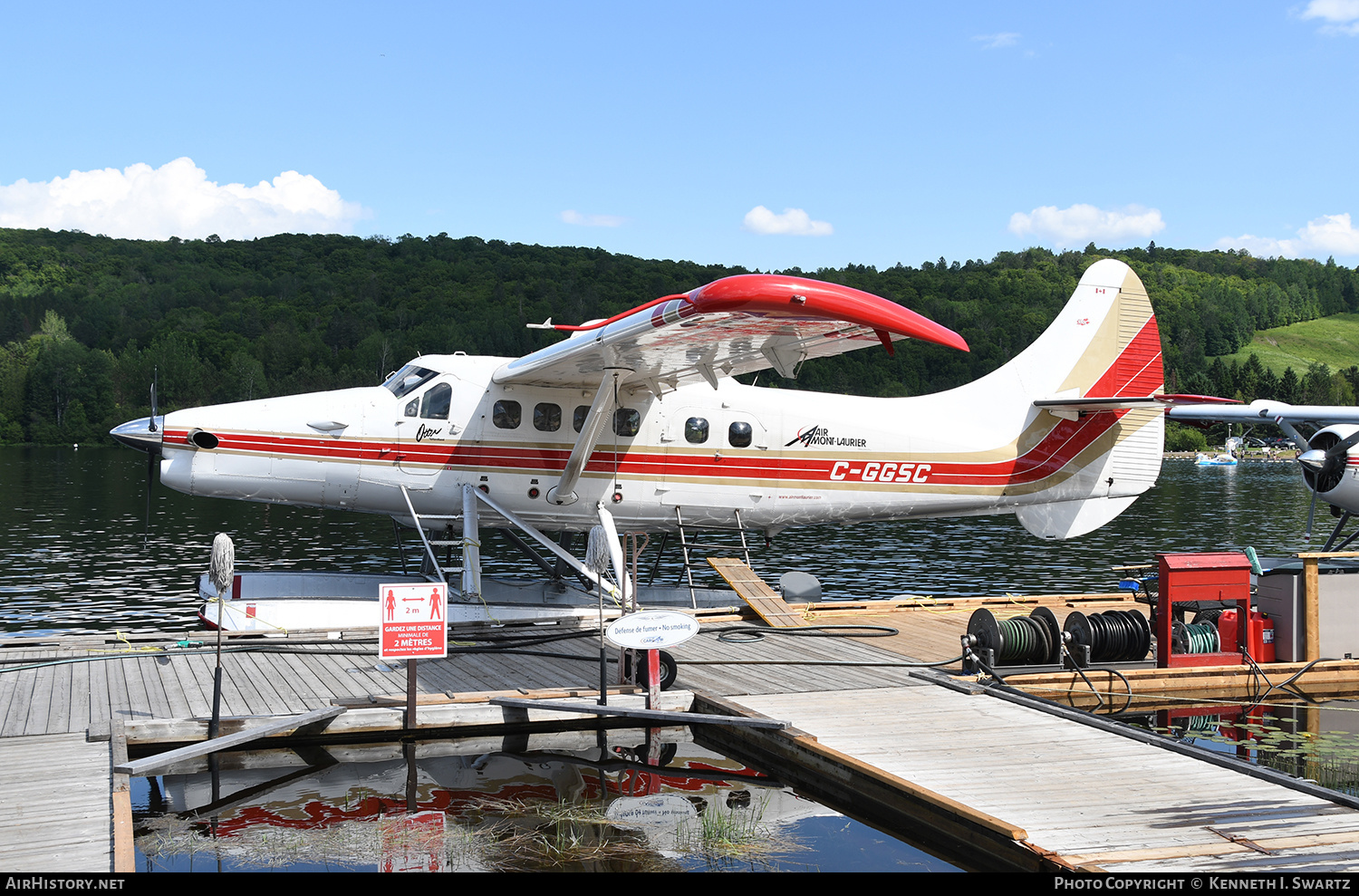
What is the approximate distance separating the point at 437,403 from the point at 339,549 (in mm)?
15965

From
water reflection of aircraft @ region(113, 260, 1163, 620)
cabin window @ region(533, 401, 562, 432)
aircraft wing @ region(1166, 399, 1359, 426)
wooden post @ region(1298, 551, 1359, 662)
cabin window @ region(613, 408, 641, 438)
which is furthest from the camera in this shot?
aircraft wing @ region(1166, 399, 1359, 426)

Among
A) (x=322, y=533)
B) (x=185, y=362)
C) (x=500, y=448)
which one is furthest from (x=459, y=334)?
(x=500, y=448)

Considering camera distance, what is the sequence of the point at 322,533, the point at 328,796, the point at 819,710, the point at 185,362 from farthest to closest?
the point at 185,362
the point at 322,533
the point at 819,710
the point at 328,796

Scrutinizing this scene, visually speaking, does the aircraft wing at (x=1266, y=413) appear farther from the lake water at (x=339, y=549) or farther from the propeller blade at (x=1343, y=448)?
the lake water at (x=339, y=549)

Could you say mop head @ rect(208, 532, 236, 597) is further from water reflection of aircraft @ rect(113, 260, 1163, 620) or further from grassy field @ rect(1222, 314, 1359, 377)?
grassy field @ rect(1222, 314, 1359, 377)

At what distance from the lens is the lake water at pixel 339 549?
19484mm

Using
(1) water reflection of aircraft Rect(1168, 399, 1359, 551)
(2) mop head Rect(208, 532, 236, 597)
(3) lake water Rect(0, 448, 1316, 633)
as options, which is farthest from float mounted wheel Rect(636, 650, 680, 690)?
(3) lake water Rect(0, 448, 1316, 633)

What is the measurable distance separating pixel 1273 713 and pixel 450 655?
776cm

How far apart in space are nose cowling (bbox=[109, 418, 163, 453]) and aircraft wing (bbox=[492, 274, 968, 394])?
362 centimetres

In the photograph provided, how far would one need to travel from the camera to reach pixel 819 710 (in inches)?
324

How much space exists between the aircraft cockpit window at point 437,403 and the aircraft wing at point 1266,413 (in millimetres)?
9158

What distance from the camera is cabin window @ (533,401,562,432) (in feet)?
40.3

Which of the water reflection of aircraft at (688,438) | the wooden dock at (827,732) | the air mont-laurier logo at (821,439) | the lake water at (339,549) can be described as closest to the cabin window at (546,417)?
the water reflection of aircraft at (688,438)
